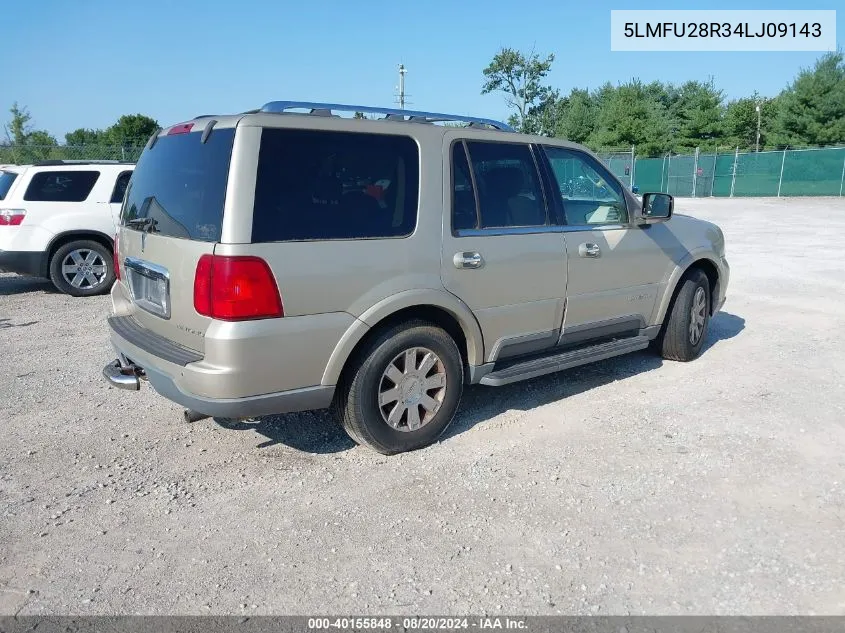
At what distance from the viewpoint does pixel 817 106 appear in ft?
135

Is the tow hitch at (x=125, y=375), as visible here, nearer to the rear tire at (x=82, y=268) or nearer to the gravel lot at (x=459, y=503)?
the gravel lot at (x=459, y=503)

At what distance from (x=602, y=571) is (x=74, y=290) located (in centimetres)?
839

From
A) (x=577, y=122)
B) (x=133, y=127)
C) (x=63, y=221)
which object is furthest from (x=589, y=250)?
(x=577, y=122)

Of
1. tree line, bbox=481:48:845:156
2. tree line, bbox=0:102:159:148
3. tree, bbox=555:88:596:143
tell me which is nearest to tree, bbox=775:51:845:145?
tree line, bbox=481:48:845:156

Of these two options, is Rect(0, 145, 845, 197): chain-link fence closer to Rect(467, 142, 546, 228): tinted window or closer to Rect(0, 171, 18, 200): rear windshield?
Rect(0, 171, 18, 200): rear windshield

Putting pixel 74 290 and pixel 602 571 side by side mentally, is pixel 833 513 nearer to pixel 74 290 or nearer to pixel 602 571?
A: pixel 602 571

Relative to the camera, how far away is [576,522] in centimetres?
327

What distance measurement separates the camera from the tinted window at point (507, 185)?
422 centimetres

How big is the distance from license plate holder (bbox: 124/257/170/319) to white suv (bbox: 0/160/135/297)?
5.62 metres

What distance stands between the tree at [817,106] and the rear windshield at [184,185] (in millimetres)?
46530

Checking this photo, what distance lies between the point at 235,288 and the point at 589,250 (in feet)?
8.50

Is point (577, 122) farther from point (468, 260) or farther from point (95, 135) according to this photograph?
point (468, 260)

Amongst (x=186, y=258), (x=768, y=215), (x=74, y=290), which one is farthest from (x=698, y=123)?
(x=186, y=258)

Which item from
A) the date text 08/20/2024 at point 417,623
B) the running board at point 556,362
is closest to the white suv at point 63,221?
the running board at point 556,362
